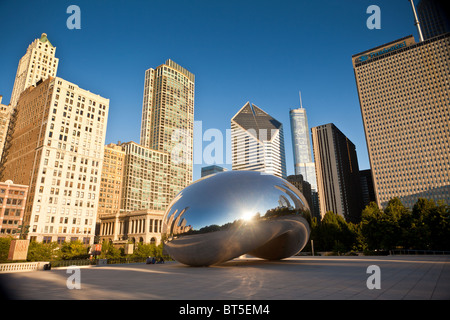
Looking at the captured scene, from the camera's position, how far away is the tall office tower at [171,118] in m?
168

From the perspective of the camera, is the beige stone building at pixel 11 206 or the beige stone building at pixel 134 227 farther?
the beige stone building at pixel 134 227

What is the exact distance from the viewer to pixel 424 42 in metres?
145

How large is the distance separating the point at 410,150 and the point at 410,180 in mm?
15883

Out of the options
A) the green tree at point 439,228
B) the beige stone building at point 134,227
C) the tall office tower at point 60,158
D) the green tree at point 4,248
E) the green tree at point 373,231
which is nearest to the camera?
the green tree at point 439,228

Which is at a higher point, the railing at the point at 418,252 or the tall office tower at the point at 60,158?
the tall office tower at the point at 60,158

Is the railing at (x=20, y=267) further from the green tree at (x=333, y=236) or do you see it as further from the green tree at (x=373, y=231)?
the green tree at (x=333, y=236)

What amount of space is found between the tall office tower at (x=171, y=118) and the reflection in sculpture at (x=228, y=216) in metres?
145

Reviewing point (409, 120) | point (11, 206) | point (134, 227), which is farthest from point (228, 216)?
point (409, 120)

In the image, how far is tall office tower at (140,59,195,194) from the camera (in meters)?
168

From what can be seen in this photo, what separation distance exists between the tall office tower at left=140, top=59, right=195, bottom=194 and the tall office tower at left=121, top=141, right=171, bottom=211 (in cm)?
702

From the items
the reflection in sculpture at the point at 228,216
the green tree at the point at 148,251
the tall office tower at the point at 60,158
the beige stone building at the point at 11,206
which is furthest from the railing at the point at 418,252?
the beige stone building at the point at 11,206

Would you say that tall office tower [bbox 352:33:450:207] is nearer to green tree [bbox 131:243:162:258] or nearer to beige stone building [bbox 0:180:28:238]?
green tree [bbox 131:243:162:258]

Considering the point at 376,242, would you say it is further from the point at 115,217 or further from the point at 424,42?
the point at 424,42
